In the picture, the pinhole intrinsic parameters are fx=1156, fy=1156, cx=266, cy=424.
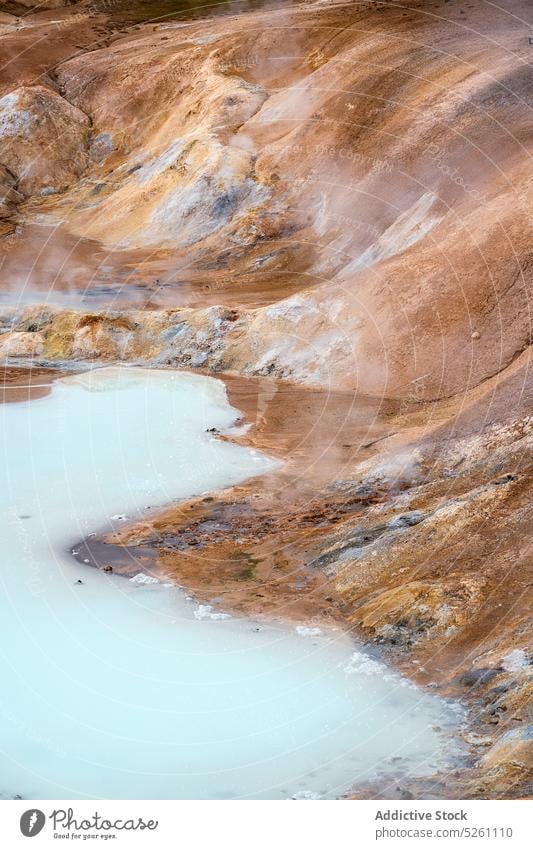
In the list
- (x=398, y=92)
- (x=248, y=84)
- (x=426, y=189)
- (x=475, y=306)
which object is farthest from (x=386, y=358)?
(x=248, y=84)

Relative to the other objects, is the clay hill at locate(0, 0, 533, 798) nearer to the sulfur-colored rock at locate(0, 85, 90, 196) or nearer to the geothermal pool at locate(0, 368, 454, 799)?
the sulfur-colored rock at locate(0, 85, 90, 196)

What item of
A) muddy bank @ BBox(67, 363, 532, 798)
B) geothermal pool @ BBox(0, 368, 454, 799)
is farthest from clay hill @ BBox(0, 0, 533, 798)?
geothermal pool @ BBox(0, 368, 454, 799)

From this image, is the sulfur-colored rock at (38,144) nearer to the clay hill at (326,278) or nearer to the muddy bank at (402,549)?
the clay hill at (326,278)

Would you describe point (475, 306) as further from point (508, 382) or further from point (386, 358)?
point (508, 382)

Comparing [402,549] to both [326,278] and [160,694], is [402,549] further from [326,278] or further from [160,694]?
[326,278]
